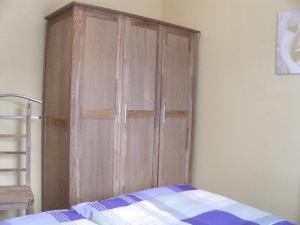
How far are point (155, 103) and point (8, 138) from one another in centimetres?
118

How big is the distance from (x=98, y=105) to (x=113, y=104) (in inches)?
5.1

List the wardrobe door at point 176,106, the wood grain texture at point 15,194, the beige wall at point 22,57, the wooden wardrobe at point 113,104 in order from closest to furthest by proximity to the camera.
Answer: the wood grain texture at point 15,194
the wooden wardrobe at point 113,104
the beige wall at point 22,57
the wardrobe door at point 176,106

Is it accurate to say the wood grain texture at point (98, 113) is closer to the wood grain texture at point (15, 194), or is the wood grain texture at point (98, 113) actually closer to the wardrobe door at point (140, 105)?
the wardrobe door at point (140, 105)

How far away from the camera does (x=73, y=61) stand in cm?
235

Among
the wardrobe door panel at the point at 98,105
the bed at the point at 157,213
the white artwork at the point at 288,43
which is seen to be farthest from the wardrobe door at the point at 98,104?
the white artwork at the point at 288,43

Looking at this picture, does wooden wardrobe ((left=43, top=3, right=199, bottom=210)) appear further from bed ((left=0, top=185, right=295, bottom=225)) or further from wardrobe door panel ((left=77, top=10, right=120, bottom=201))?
bed ((left=0, top=185, right=295, bottom=225))

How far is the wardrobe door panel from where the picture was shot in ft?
7.92

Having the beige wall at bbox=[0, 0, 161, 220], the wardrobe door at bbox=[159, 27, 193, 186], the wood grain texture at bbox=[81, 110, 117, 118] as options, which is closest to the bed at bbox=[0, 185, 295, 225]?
the wood grain texture at bbox=[81, 110, 117, 118]

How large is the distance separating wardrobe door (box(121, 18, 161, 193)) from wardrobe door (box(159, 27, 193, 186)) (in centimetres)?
9

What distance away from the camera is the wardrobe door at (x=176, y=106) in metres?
2.90

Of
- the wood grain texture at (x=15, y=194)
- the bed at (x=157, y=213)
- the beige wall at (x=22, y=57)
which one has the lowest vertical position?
the wood grain texture at (x=15, y=194)

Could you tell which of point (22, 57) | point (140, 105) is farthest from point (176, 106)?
point (22, 57)

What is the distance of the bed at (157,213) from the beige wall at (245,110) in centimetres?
84

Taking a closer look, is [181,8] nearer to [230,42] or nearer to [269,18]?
[230,42]
